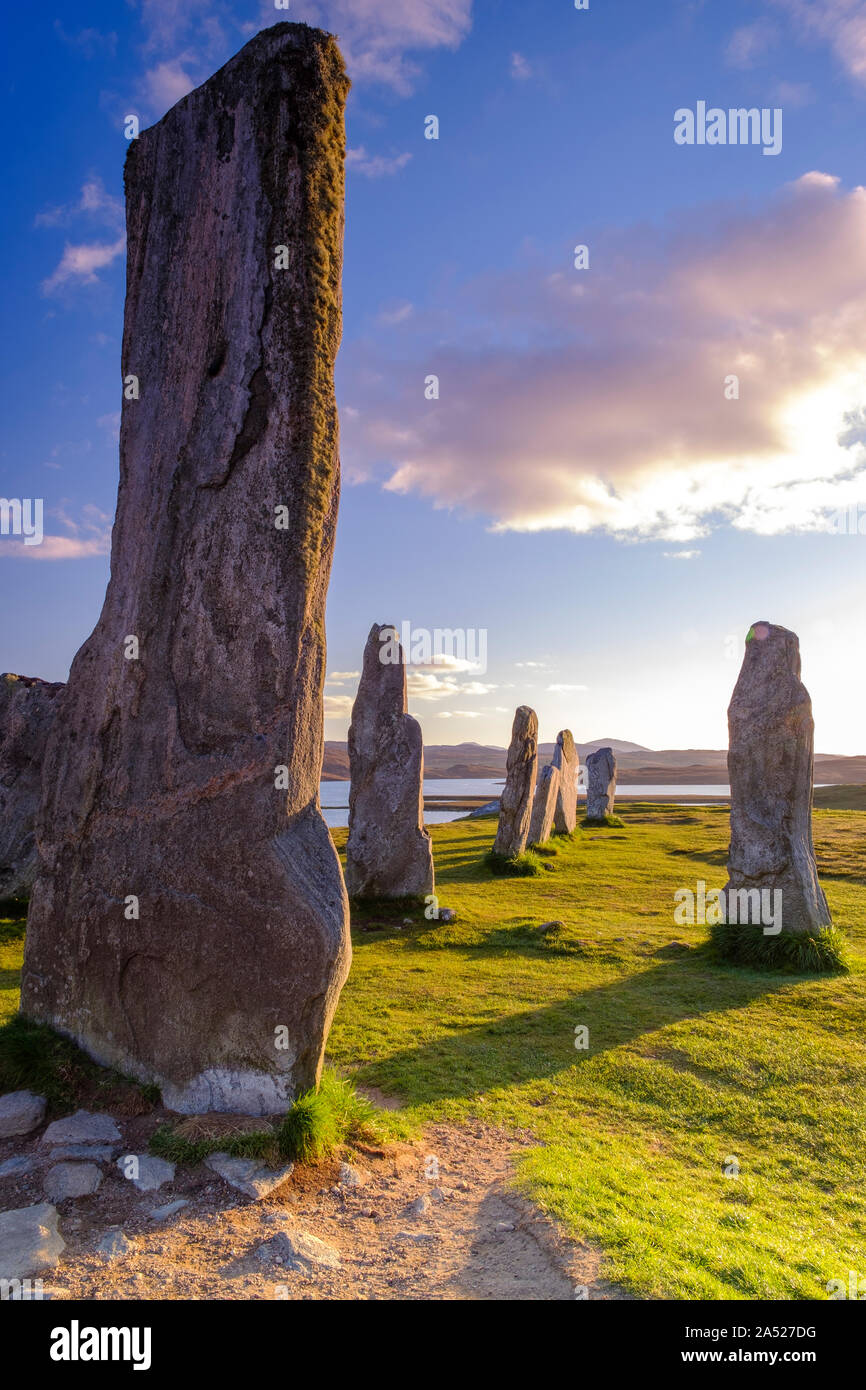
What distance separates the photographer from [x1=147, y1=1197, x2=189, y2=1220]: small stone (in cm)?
395

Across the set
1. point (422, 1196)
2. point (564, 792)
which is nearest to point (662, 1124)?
point (422, 1196)

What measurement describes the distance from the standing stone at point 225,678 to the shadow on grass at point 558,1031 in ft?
5.44

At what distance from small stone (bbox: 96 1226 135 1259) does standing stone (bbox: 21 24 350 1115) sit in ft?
3.70

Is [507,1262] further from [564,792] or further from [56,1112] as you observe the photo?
[564,792]

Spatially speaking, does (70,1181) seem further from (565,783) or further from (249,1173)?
(565,783)

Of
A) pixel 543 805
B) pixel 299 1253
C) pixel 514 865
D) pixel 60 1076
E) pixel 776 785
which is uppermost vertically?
pixel 776 785

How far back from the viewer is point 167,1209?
4004 mm

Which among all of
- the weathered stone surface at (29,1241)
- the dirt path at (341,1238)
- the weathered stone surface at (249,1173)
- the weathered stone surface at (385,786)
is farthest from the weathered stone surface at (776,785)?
the weathered stone surface at (29,1241)

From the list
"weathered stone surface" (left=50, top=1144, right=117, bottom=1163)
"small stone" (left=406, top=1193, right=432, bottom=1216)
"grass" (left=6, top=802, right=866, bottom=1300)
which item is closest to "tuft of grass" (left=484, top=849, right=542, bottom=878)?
"grass" (left=6, top=802, right=866, bottom=1300)

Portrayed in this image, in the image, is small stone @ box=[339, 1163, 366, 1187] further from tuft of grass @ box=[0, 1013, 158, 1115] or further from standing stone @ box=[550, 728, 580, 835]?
standing stone @ box=[550, 728, 580, 835]

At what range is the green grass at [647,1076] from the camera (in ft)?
13.3

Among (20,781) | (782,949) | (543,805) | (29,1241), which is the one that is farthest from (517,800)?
(29,1241)

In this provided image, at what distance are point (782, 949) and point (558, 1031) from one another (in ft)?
12.3
